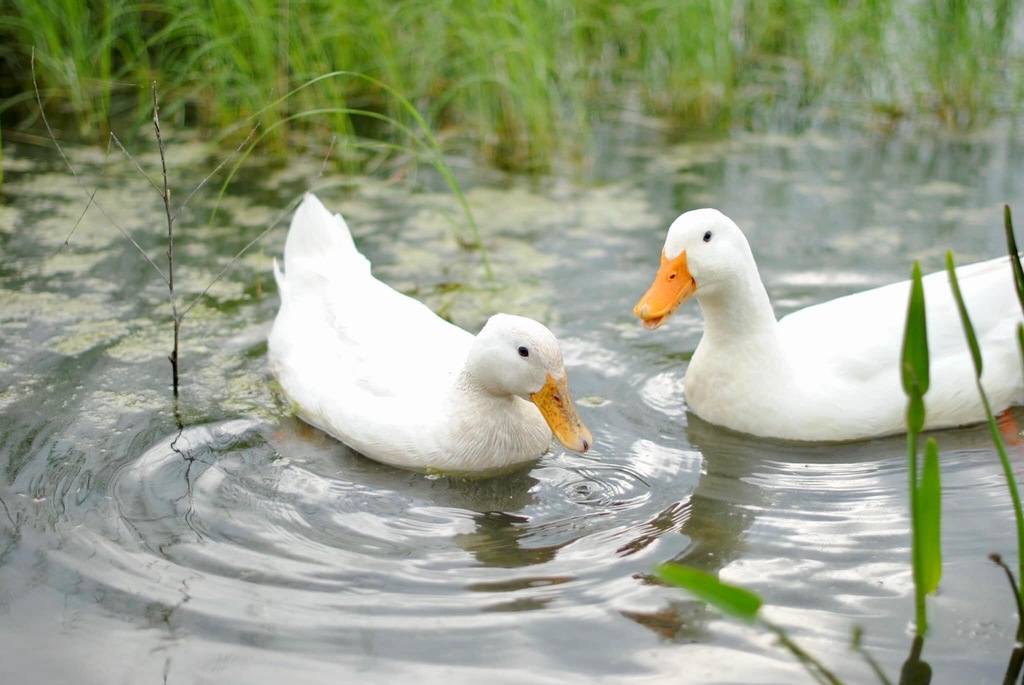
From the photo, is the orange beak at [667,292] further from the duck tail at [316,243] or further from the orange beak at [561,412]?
the duck tail at [316,243]

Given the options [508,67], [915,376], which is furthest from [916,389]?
[508,67]

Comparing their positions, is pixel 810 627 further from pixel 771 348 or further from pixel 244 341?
pixel 244 341

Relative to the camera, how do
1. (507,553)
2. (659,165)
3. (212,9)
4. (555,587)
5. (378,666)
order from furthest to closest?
(659,165) < (212,9) < (507,553) < (555,587) < (378,666)

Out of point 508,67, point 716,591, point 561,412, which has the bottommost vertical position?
point 561,412

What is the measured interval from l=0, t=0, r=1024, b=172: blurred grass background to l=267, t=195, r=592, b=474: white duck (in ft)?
5.70

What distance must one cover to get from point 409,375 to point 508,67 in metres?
2.63

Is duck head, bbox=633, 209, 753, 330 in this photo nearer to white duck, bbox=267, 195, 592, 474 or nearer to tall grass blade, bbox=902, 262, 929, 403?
white duck, bbox=267, 195, 592, 474

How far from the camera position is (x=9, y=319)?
4.71 m

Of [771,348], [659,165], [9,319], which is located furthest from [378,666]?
[659,165]

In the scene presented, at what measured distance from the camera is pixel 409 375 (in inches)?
156

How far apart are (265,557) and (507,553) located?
686mm

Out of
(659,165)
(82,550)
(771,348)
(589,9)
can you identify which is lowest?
(82,550)

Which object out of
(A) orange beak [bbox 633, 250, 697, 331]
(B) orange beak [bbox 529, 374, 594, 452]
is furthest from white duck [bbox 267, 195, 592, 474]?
(A) orange beak [bbox 633, 250, 697, 331]

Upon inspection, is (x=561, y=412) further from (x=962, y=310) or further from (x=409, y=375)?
(x=962, y=310)
